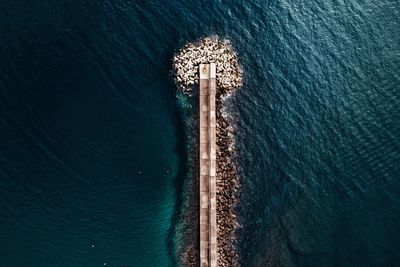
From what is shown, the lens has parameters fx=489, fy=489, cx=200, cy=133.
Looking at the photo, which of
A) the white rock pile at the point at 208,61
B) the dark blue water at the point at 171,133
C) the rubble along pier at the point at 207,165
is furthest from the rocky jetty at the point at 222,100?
the dark blue water at the point at 171,133

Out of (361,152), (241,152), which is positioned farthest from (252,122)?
(361,152)

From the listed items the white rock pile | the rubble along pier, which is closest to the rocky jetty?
the white rock pile

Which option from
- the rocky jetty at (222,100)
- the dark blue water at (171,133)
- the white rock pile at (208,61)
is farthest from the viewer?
the white rock pile at (208,61)

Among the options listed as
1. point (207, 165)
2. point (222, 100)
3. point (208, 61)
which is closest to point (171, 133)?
point (207, 165)

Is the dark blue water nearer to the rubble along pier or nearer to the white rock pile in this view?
the white rock pile

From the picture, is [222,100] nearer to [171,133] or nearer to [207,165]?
[171,133]

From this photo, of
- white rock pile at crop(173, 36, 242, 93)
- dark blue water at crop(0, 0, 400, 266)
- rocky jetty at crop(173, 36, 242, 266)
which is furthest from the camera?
white rock pile at crop(173, 36, 242, 93)

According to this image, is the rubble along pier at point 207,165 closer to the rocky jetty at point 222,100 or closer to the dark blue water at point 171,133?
the rocky jetty at point 222,100
